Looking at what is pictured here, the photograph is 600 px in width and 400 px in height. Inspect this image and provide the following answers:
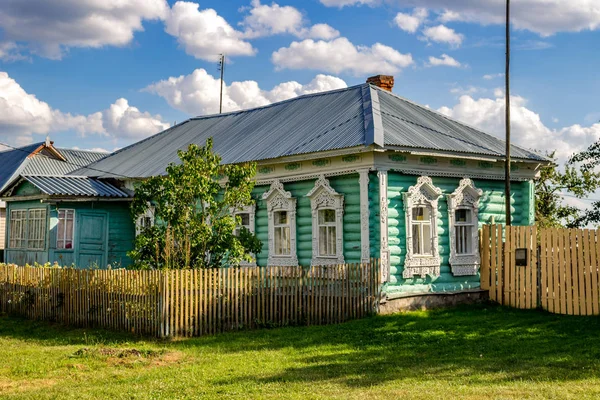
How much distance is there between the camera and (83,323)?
50.0 ft

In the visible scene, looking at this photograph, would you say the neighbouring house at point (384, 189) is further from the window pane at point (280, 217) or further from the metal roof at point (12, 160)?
the metal roof at point (12, 160)

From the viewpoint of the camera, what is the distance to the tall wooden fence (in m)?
15.3

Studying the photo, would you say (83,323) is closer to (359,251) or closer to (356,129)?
(359,251)

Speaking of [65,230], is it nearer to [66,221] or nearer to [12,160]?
[66,221]

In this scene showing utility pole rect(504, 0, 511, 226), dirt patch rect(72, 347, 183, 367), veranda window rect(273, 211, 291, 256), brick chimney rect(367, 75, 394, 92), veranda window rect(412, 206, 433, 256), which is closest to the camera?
dirt patch rect(72, 347, 183, 367)

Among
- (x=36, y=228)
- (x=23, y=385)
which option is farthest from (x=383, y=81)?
(x=23, y=385)

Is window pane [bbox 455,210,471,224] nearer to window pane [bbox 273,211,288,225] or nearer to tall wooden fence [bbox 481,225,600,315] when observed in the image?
tall wooden fence [bbox 481,225,600,315]

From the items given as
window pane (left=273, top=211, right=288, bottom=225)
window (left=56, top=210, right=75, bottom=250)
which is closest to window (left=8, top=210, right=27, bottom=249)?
window (left=56, top=210, right=75, bottom=250)

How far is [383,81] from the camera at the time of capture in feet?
70.7

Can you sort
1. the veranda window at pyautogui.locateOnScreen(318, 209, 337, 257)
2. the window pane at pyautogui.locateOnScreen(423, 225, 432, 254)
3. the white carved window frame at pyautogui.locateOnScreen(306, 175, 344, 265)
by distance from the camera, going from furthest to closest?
1. the veranda window at pyautogui.locateOnScreen(318, 209, 337, 257)
2. the window pane at pyautogui.locateOnScreen(423, 225, 432, 254)
3. the white carved window frame at pyautogui.locateOnScreen(306, 175, 344, 265)

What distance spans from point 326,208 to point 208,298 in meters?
4.59

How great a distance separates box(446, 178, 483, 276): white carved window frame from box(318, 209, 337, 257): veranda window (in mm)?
2944

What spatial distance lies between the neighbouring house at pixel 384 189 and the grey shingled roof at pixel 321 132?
0.06m

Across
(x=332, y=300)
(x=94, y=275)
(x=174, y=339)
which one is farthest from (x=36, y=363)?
(x=332, y=300)
